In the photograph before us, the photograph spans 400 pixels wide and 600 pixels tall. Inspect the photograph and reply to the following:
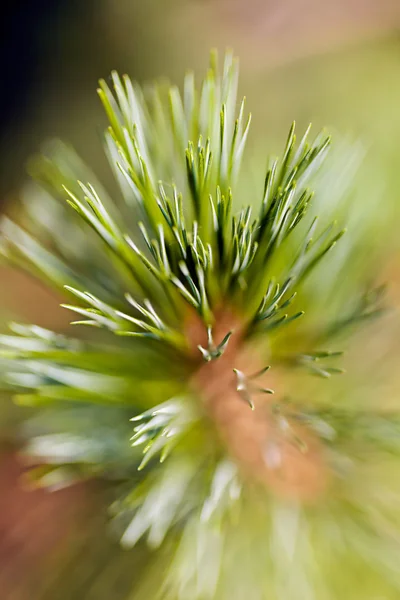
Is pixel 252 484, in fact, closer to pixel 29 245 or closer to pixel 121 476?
pixel 121 476

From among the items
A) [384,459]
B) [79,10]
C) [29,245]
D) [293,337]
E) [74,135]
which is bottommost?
[384,459]

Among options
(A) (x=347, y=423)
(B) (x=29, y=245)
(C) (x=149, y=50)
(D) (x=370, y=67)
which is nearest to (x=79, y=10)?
(C) (x=149, y=50)

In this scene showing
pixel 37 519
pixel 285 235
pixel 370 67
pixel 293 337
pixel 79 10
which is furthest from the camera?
pixel 79 10

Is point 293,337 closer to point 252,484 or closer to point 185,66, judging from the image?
point 252,484

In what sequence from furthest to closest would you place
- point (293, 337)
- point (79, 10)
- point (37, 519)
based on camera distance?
point (79, 10)
point (37, 519)
point (293, 337)

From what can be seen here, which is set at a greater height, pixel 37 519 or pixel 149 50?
pixel 149 50

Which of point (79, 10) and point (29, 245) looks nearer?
point (29, 245)
